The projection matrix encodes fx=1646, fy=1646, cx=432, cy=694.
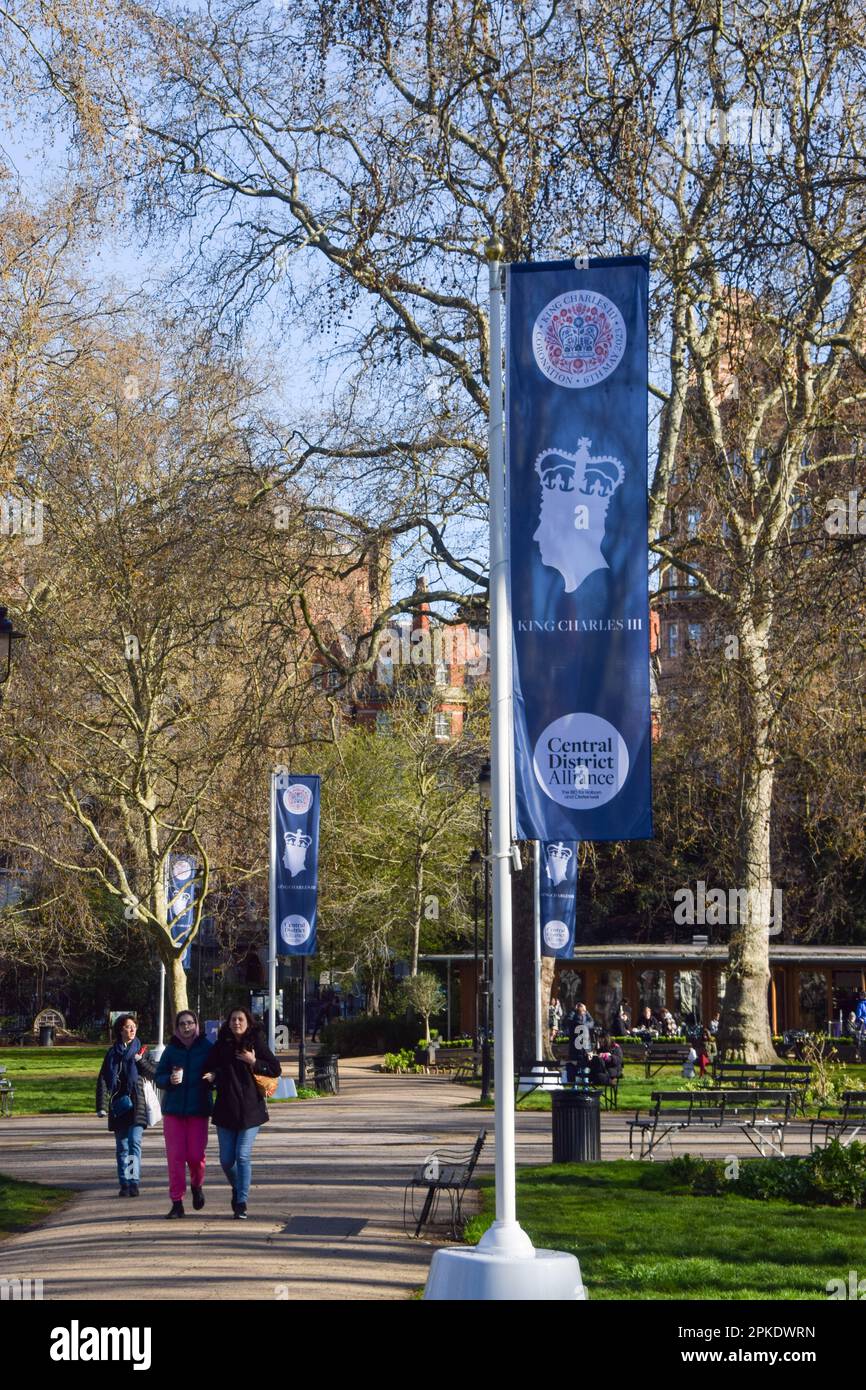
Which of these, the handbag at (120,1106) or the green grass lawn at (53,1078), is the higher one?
the handbag at (120,1106)

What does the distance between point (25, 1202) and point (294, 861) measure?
14962mm

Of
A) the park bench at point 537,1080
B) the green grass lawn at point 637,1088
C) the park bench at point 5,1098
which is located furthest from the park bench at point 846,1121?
the park bench at point 5,1098

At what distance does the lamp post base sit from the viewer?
8.50 meters

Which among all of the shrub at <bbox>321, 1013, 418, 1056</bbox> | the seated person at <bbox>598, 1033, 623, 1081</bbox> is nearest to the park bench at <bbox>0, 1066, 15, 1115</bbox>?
the seated person at <bbox>598, 1033, 623, 1081</bbox>

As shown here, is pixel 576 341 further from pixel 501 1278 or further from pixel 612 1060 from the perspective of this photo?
pixel 612 1060

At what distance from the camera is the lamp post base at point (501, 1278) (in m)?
8.50

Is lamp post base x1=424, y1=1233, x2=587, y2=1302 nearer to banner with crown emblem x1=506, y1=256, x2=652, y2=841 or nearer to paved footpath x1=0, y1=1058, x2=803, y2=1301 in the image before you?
paved footpath x1=0, y1=1058, x2=803, y2=1301

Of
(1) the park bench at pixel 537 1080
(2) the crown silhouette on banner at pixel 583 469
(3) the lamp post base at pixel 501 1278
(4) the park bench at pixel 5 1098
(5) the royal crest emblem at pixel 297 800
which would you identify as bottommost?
(4) the park bench at pixel 5 1098

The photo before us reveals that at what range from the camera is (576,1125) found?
1767cm

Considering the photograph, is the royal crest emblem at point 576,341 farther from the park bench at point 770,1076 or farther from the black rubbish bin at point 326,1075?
the black rubbish bin at point 326,1075

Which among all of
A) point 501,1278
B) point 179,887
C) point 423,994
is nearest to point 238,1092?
point 501,1278

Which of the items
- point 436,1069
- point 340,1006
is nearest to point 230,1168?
point 436,1069

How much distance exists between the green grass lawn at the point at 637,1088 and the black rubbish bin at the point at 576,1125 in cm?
528

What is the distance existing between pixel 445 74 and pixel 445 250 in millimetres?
2922
